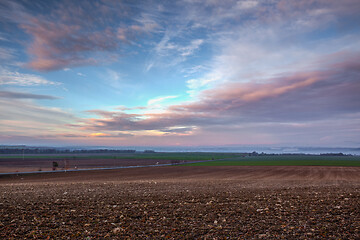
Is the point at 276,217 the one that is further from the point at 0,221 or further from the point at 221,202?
the point at 0,221

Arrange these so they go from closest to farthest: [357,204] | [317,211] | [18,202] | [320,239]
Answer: [320,239]
[317,211]
[357,204]
[18,202]

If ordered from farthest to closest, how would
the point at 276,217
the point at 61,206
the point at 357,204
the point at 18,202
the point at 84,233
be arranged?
the point at 18,202 → the point at 61,206 → the point at 357,204 → the point at 276,217 → the point at 84,233

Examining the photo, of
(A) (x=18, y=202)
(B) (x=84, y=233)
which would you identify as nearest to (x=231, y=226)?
(B) (x=84, y=233)

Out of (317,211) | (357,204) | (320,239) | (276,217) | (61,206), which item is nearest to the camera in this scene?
(320,239)

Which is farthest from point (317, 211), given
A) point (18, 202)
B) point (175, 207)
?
point (18, 202)

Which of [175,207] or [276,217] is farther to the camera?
[175,207]

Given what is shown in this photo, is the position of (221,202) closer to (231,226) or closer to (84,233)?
(231,226)

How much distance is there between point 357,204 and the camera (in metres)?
13.0

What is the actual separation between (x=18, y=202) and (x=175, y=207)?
9641 mm

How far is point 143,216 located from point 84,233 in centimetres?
297

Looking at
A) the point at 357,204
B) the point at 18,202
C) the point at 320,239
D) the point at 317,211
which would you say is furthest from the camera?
the point at 18,202

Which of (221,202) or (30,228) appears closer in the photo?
(30,228)

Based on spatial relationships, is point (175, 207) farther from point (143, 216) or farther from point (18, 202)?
point (18, 202)

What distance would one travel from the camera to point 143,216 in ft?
38.9
